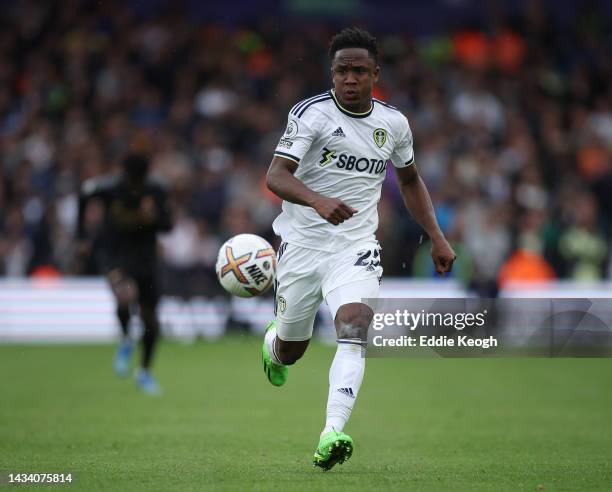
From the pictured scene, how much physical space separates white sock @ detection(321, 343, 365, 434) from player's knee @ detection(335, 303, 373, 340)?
68 mm

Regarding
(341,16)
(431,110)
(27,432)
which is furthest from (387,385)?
(341,16)

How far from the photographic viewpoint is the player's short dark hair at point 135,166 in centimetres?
1352

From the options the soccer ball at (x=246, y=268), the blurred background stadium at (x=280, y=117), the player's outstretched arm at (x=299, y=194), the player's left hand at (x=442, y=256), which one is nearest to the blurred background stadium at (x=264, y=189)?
the blurred background stadium at (x=280, y=117)

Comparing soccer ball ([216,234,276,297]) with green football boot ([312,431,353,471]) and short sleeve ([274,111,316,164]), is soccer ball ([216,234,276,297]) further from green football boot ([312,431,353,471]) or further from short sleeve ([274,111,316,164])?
green football boot ([312,431,353,471])

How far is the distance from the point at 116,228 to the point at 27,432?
435 cm

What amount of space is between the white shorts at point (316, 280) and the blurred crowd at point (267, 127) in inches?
434

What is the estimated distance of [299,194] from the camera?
748 centimetres

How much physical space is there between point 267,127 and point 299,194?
16.5m

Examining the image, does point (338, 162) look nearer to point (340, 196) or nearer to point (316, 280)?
point (340, 196)

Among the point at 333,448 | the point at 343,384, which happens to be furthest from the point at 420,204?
the point at 333,448

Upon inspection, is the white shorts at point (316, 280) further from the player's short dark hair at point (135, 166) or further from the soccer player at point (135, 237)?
the player's short dark hair at point (135, 166)

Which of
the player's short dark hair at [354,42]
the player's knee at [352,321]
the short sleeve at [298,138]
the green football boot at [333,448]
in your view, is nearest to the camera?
the green football boot at [333,448]

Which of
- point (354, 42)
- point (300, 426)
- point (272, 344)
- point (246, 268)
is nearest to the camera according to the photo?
point (354, 42)

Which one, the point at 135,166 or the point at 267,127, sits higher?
the point at 267,127
